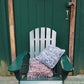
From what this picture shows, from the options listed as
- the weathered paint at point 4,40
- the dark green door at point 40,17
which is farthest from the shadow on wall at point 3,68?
the dark green door at point 40,17

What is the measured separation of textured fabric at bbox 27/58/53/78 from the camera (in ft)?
6.16

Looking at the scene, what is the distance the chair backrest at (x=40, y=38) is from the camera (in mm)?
2238

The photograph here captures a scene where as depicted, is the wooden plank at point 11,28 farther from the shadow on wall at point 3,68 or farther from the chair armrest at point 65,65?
the chair armrest at point 65,65

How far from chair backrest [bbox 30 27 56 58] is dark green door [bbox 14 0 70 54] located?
0.15m

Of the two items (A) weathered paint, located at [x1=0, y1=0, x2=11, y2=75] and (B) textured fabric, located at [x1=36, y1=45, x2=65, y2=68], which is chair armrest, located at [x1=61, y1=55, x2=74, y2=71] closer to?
(B) textured fabric, located at [x1=36, y1=45, x2=65, y2=68]

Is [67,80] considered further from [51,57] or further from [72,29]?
[72,29]

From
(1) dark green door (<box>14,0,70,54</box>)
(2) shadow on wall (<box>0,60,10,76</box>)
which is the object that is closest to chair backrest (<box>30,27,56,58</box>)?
(1) dark green door (<box>14,0,70,54</box>)

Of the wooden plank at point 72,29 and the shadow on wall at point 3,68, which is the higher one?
the wooden plank at point 72,29

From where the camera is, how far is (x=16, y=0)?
7.39 feet

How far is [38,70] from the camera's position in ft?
6.27

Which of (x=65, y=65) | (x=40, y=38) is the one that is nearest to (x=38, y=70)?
(x=65, y=65)

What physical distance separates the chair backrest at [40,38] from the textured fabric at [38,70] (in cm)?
36

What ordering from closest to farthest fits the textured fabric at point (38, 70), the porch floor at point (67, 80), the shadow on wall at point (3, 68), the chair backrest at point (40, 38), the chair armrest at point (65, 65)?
1. the chair armrest at point (65, 65)
2. the textured fabric at point (38, 70)
3. the chair backrest at point (40, 38)
4. the porch floor at point (67, 80)
5. the shadow on wall at point (3, 68)

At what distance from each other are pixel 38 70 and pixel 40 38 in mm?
626
